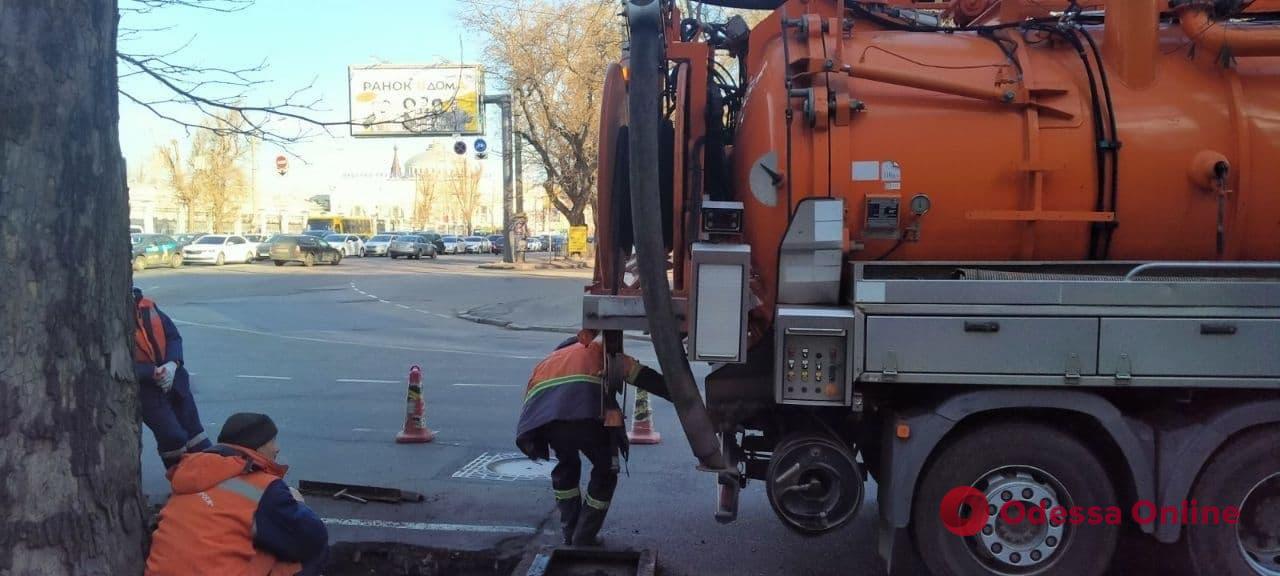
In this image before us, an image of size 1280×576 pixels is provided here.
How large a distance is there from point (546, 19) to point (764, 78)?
97.3ft

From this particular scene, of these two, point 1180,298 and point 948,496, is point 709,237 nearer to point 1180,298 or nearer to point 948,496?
point 948,496

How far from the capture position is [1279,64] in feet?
12.2

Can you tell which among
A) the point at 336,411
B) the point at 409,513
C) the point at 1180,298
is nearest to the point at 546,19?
the point at 336,411

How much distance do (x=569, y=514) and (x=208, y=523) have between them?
2.17m

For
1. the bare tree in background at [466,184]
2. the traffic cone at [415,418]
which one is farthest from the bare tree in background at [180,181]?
the traffic cone at [415,418]

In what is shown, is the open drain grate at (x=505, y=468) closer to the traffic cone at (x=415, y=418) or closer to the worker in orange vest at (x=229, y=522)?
the traffic cone at (x=415, y=418)

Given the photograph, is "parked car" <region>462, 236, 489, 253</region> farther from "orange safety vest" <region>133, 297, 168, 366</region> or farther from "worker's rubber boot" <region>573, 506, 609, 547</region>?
"worker's rubber boot" <region>573, 506, 609, 547</region>

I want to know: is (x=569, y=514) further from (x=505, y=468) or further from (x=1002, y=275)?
(x=1002, y=275)

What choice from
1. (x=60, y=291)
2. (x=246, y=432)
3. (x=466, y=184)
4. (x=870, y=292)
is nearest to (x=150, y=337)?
(x=246, y=432)

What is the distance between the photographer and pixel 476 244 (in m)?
69.7

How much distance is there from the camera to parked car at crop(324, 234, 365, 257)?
53188 mm

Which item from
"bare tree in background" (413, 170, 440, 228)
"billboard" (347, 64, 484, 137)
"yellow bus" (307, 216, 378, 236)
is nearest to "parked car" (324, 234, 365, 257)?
"yellow bus" (307, 216, 378, 236)

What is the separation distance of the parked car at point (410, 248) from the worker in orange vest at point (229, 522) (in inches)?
2102

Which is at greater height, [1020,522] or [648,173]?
[648,173]
